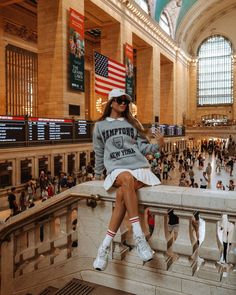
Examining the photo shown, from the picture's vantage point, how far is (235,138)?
33625 mm

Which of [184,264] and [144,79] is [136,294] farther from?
[144,79]

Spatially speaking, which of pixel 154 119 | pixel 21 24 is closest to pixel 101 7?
pixel 21 24

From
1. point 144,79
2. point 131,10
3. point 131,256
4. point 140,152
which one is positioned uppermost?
point 131,10

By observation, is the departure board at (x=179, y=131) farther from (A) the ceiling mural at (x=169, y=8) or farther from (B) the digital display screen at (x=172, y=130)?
(A) the ceiling mural at (x=169, y=8)

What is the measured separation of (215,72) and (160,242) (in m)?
42.5

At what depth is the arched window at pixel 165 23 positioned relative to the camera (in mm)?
29142

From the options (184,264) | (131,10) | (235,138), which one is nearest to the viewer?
(184,264)

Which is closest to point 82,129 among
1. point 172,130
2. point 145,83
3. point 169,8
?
point 145,83

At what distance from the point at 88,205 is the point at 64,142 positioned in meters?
10.7

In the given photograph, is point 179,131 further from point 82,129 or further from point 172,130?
point 82,129

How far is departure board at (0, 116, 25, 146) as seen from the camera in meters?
9.78

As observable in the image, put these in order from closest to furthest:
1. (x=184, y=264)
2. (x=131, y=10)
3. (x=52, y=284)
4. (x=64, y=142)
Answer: (x=184, y=264), (x=52, y=284), (x=64, y=142), (x=131, y=10)

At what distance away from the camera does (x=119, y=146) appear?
211cm

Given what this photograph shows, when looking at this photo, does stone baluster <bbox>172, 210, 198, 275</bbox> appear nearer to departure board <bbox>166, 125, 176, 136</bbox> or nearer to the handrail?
the handrail
